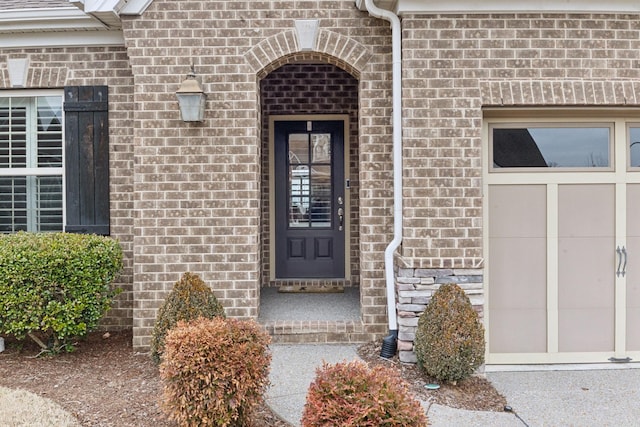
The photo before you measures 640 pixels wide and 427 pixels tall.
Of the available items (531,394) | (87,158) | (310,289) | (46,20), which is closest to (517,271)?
(531,394)

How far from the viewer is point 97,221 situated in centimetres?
571

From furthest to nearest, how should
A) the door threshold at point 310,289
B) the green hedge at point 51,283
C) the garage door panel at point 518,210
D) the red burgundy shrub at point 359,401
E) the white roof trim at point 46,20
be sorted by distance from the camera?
the door threshold at point 310,289
the white roof trim at point 46,20
the garage door panel at point 518,210
the green hedge at point 51,283
the red burgundy shrub at point 359,401

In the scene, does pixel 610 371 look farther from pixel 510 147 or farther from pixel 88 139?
pixel 88 139

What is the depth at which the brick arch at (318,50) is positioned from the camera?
206 inches

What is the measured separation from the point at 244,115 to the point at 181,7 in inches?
47.5

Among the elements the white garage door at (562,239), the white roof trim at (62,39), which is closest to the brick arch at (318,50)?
the white garage door at (562,239)

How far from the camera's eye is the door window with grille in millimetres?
5887

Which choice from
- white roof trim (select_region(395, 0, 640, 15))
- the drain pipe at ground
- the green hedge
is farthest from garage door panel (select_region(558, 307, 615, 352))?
the green hedge

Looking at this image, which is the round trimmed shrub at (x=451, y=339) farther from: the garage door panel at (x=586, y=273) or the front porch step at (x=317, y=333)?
the garage door panel at (x=586, y=273)

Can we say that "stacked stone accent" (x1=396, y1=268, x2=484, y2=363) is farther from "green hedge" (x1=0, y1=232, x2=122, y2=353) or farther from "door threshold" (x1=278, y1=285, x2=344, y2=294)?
"green hedge" (x1=0, y1=232, x2=122, y2=353)

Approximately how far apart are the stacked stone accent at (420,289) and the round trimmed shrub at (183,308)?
1.63m

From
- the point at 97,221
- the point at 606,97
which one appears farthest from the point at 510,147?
the point at 97,221

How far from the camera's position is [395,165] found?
4.96 meters

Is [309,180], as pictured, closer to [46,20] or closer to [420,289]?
[420,289]
